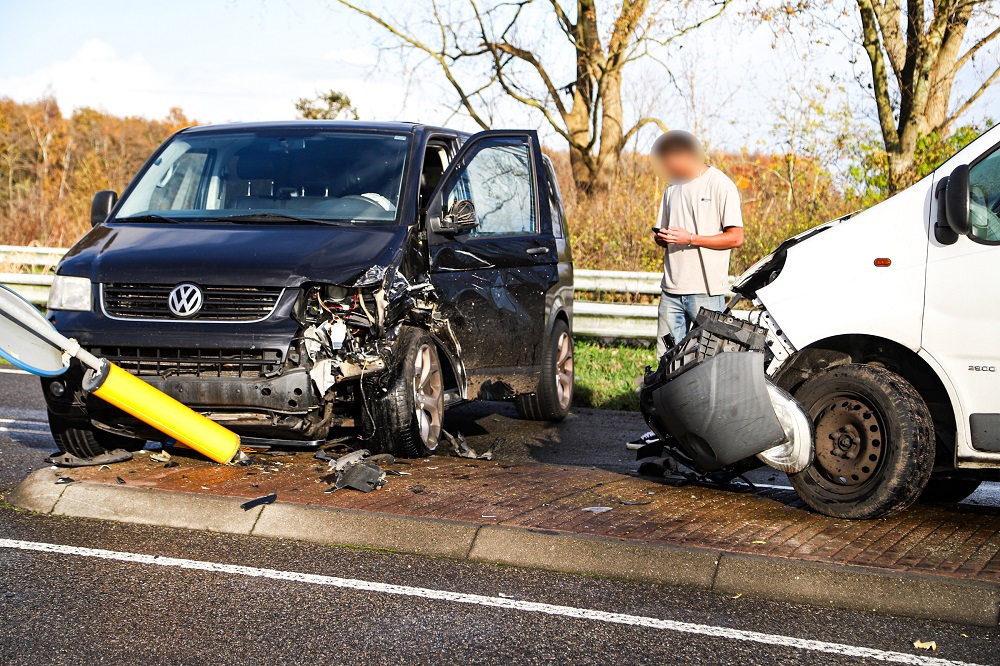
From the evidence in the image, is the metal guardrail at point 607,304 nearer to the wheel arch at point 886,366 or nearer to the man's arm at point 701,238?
the man's arm at point 701,238

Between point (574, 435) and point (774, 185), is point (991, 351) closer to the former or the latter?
point (574, 435)

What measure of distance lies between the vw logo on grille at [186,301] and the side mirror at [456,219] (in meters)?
1.57

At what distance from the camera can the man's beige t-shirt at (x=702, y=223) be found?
736 centimetres

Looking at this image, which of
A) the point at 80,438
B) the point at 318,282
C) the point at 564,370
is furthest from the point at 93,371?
the point at 564,370

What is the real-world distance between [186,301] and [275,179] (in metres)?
1.44

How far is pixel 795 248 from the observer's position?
5699mm

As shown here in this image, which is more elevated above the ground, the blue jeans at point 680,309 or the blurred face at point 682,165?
the blurred face at point 682,165

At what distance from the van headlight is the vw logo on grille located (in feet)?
1.71

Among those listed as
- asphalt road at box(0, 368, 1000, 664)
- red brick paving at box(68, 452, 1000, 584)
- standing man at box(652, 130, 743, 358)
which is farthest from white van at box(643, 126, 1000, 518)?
standing man at box(652, 130, 743, 358)

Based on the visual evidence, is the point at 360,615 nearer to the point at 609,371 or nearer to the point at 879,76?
the point at 609,371

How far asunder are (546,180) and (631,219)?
6.52 meters

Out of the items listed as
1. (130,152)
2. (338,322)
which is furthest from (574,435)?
(130,152)

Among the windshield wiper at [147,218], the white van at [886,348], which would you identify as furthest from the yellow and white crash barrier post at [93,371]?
the white van at [886,348]

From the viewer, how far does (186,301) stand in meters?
6.11
